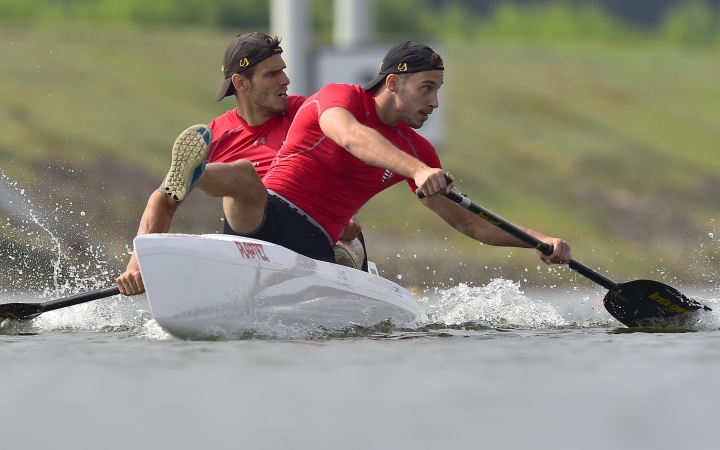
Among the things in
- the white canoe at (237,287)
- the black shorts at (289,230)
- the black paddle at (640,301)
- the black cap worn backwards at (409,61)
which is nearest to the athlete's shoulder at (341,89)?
the black cap worn backwards at (409,61)

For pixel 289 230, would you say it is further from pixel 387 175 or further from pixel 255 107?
pixel 255 107

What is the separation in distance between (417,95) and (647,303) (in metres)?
2.04

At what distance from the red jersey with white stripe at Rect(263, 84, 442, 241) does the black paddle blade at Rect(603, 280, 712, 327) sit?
1.52 m

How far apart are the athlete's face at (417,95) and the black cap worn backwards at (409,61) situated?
3 cm

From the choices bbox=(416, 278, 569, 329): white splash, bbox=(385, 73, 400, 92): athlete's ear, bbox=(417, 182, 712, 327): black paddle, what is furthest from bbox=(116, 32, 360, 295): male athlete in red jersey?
bbox=(417, 182, 712, 327): black paddle

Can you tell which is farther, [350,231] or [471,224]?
[350,231]

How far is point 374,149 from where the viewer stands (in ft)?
21.6

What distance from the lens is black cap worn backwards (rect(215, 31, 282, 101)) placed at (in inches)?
305

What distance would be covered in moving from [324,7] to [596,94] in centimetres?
1156

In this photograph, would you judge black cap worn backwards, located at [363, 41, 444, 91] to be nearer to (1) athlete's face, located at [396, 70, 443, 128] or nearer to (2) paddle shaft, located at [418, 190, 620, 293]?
(1) athlete's face, located at [396, 70, 443, 128]

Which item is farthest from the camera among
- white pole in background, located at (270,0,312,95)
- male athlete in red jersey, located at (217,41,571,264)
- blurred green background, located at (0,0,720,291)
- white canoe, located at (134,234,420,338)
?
blurred green background, located at (0,0,720,291)

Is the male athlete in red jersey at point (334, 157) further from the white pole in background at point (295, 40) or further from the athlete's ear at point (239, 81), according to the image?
the white pole in background at point (295, 40)

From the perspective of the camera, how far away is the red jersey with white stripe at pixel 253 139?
773cm

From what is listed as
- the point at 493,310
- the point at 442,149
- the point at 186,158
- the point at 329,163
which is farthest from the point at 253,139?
the point at 442,149
